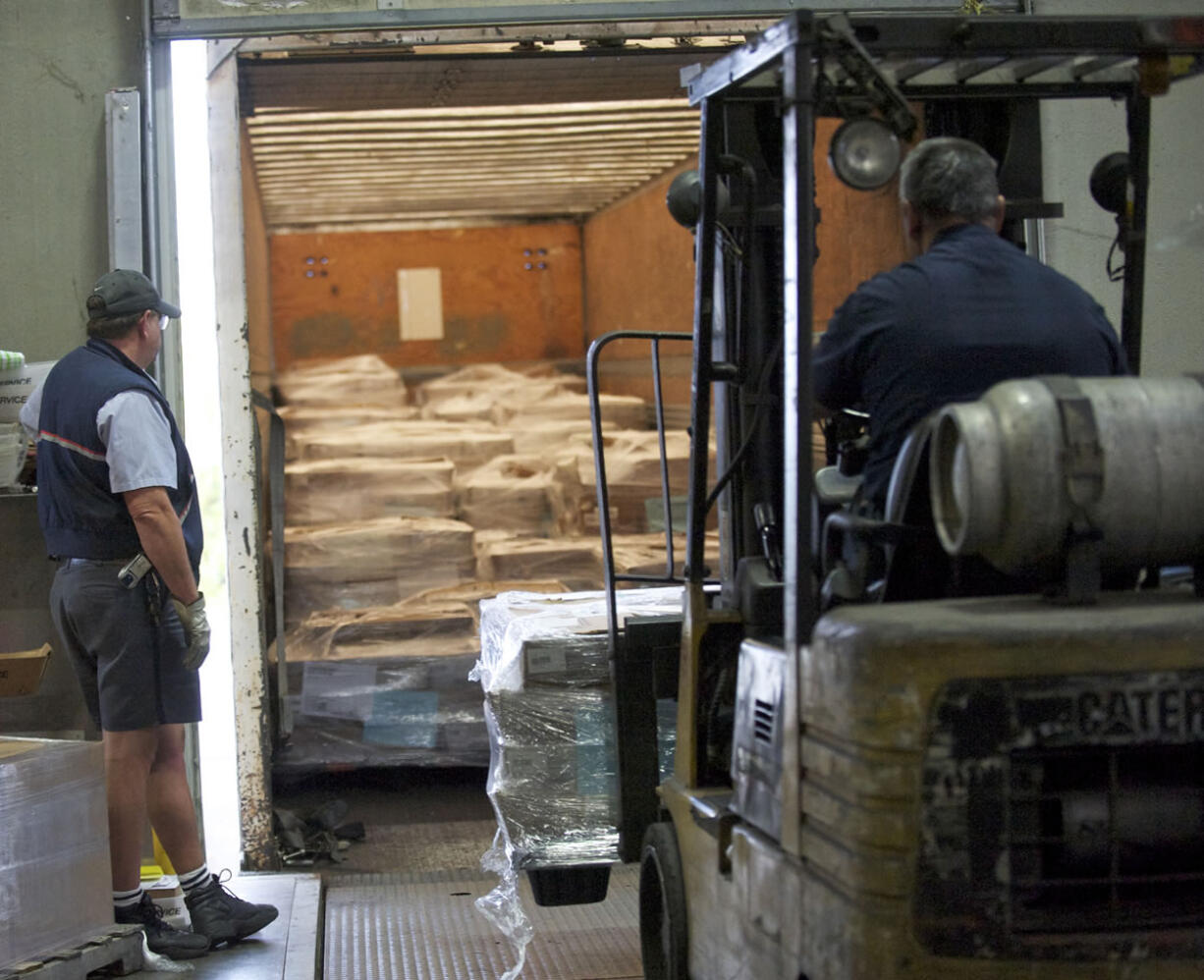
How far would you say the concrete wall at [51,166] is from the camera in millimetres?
5766

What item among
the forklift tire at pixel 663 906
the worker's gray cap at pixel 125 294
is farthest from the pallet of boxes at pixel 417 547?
the forklift tire at pixel 663 906

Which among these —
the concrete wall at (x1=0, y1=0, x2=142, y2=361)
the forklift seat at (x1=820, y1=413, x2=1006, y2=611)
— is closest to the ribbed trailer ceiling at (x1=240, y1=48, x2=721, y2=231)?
the concrete wall at (x1=0, y1=0, x2=142, y2=361)

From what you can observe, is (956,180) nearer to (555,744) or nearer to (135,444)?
(555,744)

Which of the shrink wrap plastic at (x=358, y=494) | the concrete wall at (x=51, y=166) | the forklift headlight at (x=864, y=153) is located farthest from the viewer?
the shrink wrap plastic at (x=358, y=494)

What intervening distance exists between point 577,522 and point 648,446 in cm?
60

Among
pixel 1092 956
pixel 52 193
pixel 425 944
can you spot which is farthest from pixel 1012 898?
pixel 52 193

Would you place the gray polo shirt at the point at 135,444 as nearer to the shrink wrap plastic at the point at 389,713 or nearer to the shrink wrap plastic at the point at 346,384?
Answer: the shrink wrap plastic at the point at 389,713

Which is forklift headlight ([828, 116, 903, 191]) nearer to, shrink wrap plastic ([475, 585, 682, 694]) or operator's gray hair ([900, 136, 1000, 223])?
operator's gray hair ([900, 136, 1000, 223])

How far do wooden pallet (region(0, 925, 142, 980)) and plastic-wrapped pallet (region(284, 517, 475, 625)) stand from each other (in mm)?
3241

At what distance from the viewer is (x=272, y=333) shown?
40.2 ft

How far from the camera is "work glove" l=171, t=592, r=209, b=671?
482cm

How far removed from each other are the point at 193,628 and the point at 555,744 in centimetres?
124

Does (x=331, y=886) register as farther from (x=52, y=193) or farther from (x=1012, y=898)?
(x=1012, y=898)

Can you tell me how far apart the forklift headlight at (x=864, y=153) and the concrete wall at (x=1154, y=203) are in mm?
3307
